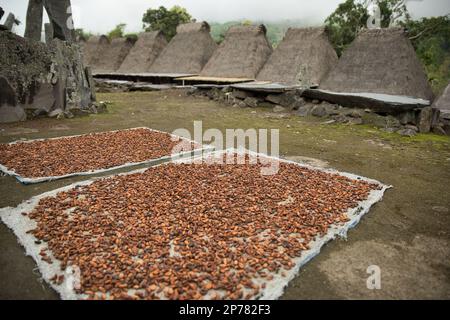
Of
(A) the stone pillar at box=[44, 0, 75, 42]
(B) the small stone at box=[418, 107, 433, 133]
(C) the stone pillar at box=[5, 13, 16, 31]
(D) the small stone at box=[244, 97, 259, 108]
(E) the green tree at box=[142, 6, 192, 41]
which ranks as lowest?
(B) the small stone at box=[418, 107, 433, 133]

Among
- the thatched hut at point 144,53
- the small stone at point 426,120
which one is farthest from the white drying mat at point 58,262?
the thatched hut at point 144,53

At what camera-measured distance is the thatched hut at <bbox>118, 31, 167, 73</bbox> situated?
66.9 ft

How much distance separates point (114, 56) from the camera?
2270cm

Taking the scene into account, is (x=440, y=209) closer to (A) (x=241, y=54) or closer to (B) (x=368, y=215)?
(B) (x=368, y=215)

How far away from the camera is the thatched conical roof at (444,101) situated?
8.44 meters

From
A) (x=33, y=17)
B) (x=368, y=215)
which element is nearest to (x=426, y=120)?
(x=368, y=215)

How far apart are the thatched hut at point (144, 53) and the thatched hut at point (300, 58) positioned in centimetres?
898

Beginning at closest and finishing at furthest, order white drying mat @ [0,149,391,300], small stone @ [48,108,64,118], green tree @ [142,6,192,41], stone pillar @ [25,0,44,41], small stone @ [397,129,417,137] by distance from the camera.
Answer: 1. white drying mat @ [0,149,391,300]
2. small stone @ [397,129,417,137]
3. small stone @ [48,108,64,118]
4. stone pillar @ [25,0,44,41]
5. green tree @ [142,6,192,41]

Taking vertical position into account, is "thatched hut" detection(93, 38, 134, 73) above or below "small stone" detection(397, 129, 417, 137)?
above

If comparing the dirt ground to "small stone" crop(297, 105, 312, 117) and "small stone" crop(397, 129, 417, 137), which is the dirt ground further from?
"small stone" crop(297, 105, 312, 117)

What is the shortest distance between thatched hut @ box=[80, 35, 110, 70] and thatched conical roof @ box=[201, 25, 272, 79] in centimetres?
A: 1105

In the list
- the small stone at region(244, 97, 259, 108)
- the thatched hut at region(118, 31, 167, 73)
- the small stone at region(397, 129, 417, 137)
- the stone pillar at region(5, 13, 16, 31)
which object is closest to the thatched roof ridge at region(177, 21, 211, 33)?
the thatched hut at region(118, 31, 167, 73)

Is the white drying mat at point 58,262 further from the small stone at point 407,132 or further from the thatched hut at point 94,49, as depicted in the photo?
the thatched hut at point 94,49
